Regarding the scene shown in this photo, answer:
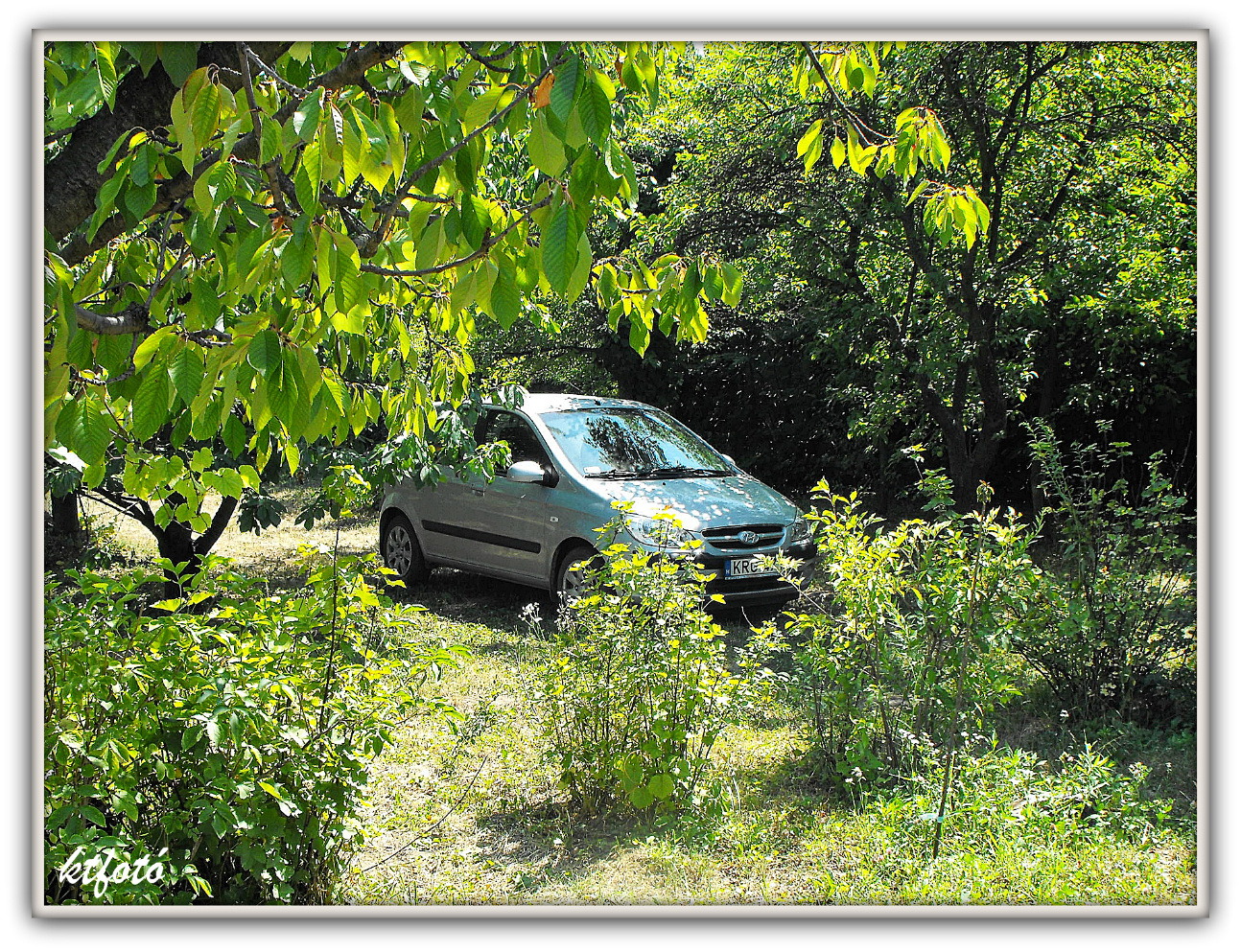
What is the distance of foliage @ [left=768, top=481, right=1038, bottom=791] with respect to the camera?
12.0 feet

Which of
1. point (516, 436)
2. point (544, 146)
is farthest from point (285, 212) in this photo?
point (516, 436)

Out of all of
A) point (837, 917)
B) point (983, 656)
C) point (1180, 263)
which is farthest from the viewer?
point (1180, 263)

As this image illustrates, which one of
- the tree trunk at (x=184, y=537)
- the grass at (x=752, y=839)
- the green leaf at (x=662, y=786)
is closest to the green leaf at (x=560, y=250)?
the grass at (x=752, y=839)

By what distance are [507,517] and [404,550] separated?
4.63 ft

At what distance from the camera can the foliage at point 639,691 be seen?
3449mm

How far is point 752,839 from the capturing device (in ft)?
10.8

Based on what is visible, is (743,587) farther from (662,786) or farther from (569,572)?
(662,786)

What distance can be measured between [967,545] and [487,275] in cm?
277

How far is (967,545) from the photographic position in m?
3.93

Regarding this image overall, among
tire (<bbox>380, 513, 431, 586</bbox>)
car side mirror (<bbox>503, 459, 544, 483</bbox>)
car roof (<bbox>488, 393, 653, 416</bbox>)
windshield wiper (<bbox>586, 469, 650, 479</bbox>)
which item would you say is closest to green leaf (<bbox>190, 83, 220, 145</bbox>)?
car side mirror (<bbox>503, 459, 544, 483</bbox>)

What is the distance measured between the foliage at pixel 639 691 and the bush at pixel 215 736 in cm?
94

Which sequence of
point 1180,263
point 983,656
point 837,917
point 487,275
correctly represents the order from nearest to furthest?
point 487,275 < point 837,917 < point 983,656 < point 1180,263
